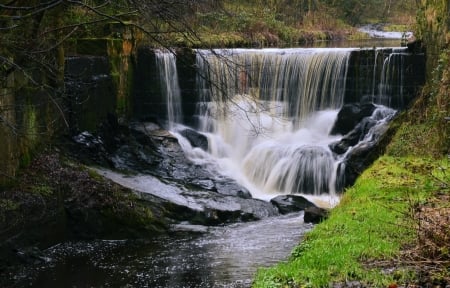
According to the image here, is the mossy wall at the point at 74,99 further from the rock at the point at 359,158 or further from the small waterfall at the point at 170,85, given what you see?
the rock at the point at 359,158

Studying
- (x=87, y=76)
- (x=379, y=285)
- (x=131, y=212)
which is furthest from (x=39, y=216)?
(x=379, y=285)

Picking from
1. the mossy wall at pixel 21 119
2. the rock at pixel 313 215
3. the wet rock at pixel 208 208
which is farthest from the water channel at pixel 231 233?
the mossy wall at pixel 21 119

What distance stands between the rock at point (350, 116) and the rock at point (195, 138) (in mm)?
3488

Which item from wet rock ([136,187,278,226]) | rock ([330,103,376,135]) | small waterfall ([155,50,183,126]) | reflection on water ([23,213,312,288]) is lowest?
reflection on water ([23,213,312,288])

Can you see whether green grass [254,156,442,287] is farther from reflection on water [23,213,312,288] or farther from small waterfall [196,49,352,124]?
small waterfall [196,49,352,124]

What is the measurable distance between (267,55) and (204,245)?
1016 cm

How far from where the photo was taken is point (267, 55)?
725 inches

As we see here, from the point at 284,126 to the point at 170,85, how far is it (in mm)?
3519

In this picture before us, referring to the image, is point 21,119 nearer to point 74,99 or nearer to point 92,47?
point 74,99

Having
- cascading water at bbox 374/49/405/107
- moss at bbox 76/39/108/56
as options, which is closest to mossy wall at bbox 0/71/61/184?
moss at bbox 76/39/108/56

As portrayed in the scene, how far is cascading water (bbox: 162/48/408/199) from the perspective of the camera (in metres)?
14.2

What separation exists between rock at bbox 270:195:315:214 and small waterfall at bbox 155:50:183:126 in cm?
576

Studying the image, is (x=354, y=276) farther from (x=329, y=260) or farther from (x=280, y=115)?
(x=280, y=115)

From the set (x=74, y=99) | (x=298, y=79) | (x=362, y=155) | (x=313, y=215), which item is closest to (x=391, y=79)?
(x=298, y=79)
